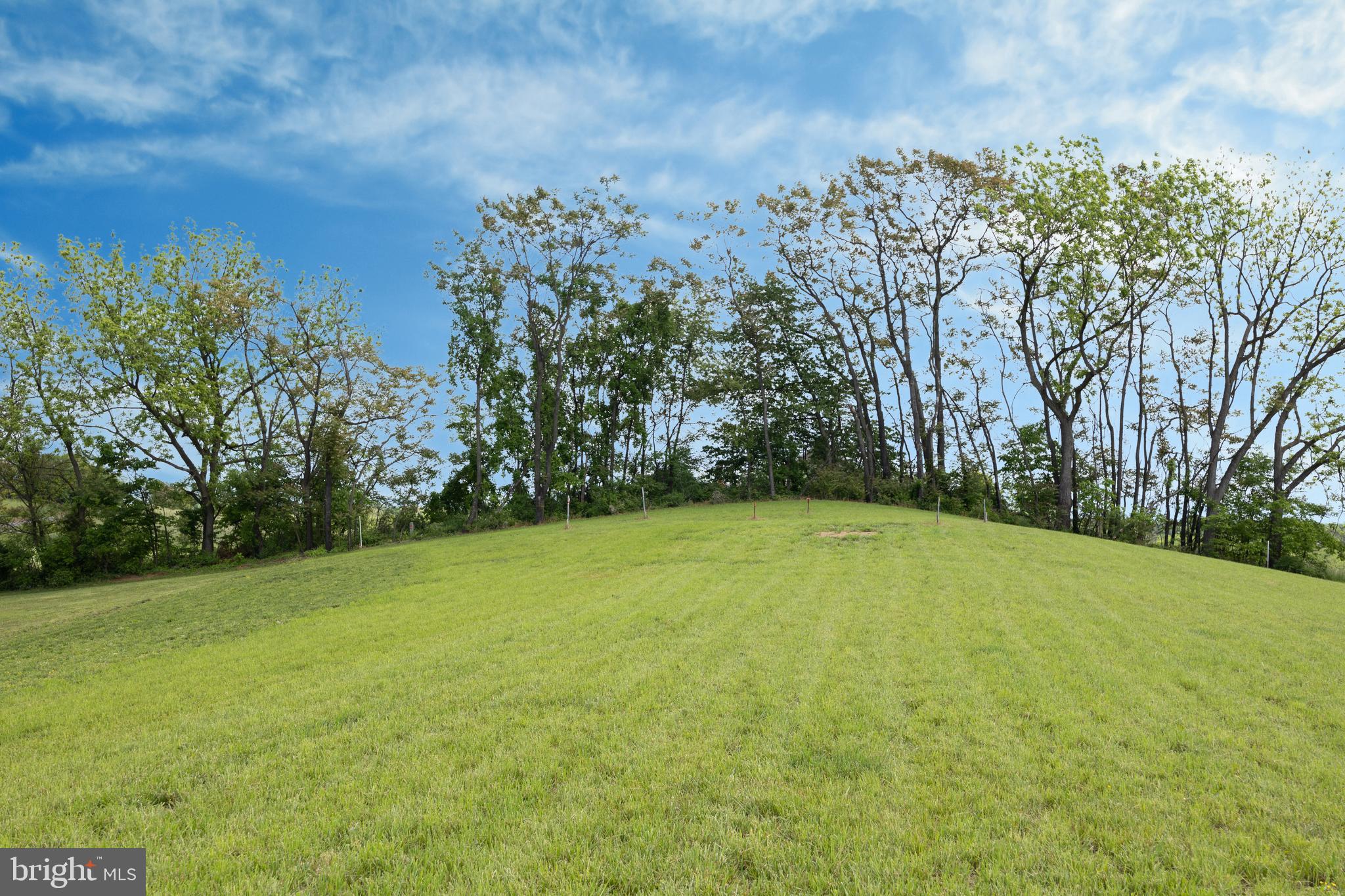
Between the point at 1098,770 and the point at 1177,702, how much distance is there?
2083mm

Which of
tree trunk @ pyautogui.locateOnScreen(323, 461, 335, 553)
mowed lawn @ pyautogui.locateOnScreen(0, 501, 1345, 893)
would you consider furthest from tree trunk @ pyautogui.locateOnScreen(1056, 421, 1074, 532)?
tree trunk @ pyautogui.locateOnScreen(323, 461, 335, 553)

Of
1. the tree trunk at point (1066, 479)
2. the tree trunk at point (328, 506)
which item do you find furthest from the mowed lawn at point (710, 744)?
the tree trunk at point (328, 506)

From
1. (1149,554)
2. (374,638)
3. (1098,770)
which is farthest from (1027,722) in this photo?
(1149,554)

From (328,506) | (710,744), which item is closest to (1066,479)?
(710,744)

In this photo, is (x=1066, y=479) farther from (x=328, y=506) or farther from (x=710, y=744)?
(x=328, y=506)

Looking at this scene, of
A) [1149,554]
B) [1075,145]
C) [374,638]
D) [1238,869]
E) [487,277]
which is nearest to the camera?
[1238,869]

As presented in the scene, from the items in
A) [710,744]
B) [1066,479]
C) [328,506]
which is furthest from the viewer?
[328,506]

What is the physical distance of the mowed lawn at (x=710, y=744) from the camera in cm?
348

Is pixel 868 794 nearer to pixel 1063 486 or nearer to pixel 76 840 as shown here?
pixel 76 840

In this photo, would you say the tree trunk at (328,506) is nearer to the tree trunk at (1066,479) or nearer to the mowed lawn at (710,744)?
the mowed lawn at (710,744)

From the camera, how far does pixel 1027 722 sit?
525cm

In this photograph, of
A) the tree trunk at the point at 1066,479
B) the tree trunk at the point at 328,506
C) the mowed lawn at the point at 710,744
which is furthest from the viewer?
the tree trunk at the point at 328,506

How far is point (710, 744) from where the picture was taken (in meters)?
4.81

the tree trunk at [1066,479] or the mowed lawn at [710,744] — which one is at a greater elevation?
the tree trunk at [1066,479]
